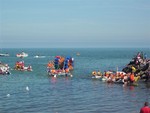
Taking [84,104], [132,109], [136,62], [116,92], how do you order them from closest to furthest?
[132,109] < [84,104] < [116,92] < [136,62]

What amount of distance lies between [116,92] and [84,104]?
971 cm

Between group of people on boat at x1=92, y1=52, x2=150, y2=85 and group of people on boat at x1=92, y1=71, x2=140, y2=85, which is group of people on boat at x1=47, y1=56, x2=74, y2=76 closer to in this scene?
group of people on boat at x1=92, y1=52, x2=150, y2=85

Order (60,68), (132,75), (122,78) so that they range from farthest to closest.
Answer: (60,68) → (122,78) → (132,75)

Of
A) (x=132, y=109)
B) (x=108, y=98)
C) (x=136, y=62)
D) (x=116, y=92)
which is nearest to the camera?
(x=132, y=109)

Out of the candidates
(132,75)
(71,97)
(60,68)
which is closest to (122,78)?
(132,75)

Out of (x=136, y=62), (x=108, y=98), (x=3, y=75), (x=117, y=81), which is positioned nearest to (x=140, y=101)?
(x=108, y=98)

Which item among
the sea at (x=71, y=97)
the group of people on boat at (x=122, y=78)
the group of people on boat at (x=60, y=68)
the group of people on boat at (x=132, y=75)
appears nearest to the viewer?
the sea at (x=71, y=97)

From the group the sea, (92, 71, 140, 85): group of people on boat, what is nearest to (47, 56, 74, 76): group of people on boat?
(92, 71, 140, 85): group of people on boat

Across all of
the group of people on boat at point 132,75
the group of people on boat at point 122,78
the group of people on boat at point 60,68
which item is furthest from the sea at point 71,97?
the group of people on boat at point 60,68

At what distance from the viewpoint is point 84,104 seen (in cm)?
3628

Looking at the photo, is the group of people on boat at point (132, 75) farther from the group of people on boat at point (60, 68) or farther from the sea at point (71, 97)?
the group of people on boat at point (60, 68)

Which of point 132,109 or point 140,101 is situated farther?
point 140,101

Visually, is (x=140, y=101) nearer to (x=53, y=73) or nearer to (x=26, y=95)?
(x=26, y=95)

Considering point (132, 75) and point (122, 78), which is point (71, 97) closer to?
point (132, 75)
